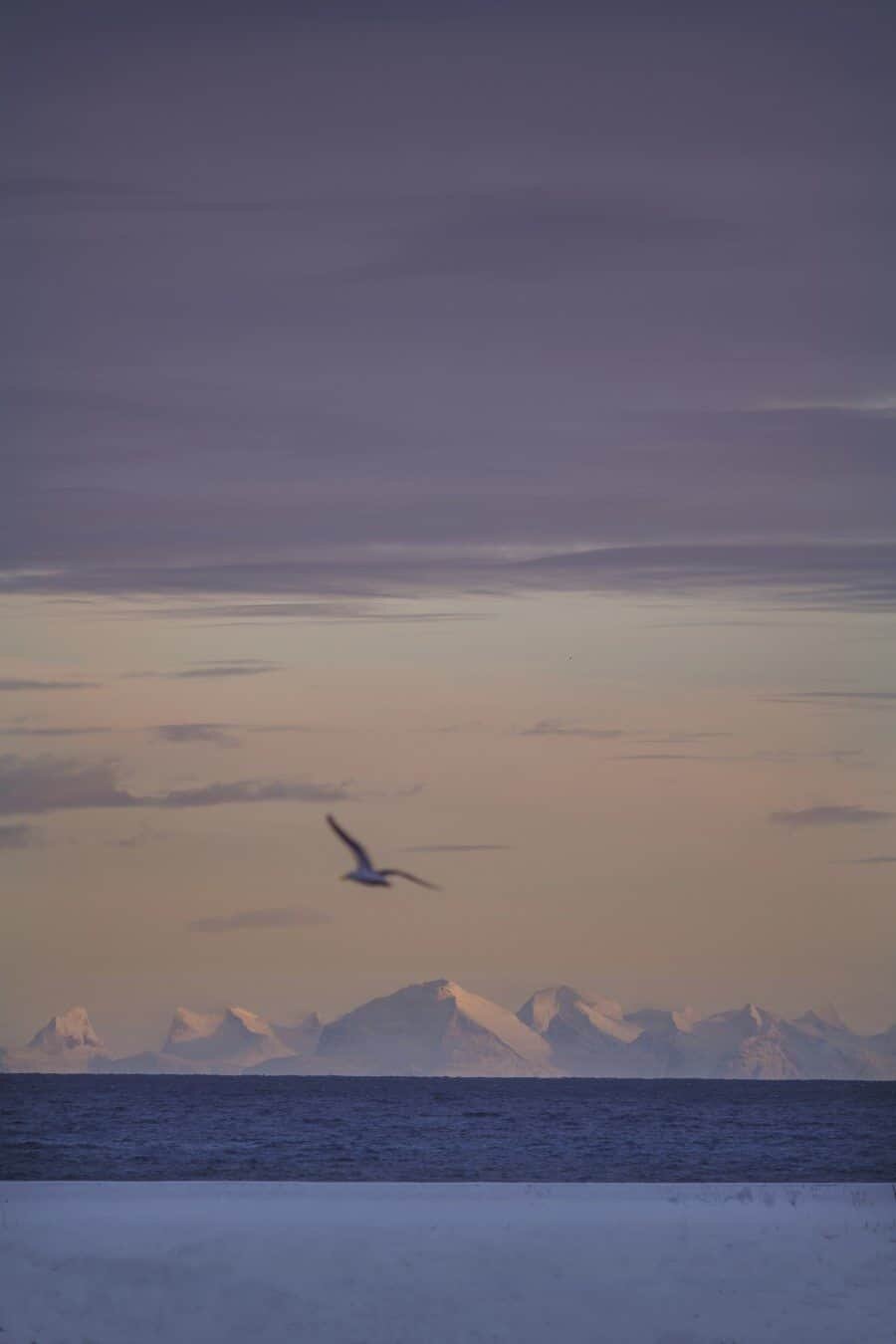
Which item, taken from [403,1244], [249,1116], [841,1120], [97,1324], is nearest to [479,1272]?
[403,1244]

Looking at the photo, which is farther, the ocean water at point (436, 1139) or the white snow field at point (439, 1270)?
the ocean water at point (436, 1139)

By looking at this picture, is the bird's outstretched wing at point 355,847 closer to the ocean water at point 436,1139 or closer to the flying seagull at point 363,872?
the flying seagull at point 363,872

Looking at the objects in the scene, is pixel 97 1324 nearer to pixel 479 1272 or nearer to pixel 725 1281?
pixel 479 1272

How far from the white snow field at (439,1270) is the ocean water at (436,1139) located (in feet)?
93.4

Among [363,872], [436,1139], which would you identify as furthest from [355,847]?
[436,1139]

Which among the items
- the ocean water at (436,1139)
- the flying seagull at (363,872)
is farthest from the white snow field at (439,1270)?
the ocean water at (436,1139)

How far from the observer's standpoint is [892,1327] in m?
29.2

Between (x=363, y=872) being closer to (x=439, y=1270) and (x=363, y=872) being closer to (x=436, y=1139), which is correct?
(x=439, y=1270)

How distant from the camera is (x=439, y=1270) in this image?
105ft

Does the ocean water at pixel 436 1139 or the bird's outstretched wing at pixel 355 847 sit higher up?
the bird's outstretched wing at pixel 355 847

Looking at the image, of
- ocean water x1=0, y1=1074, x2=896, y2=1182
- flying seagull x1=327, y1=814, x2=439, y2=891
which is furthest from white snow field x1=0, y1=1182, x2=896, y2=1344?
ocean water x1=0, y1=1074, x2=896, y2=1182

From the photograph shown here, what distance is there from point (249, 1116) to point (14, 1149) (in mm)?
38717

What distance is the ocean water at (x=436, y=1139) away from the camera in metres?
69.8

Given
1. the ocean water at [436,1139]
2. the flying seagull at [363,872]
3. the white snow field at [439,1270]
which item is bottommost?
the ocean water at [436,1139]
